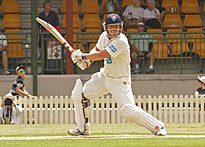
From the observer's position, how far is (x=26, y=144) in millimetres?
13445

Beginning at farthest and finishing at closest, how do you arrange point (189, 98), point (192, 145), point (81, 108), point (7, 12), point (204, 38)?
point (7, 12) → point (204, 38) → point (189, 98) → point (81, 108) → point (192, 145)

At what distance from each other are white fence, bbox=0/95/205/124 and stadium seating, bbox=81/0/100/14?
5598 mm

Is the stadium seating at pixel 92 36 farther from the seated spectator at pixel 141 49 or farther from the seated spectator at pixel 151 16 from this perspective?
the seated spectator at pixel 151 16

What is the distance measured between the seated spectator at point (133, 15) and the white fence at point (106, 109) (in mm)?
4466

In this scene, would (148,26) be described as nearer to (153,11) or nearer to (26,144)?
(153,11)

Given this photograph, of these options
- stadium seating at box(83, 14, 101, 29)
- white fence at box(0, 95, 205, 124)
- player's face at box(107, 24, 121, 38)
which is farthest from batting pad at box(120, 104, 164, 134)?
stadium seating at box(83, 14, 101, 29)

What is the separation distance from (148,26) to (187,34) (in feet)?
4.55

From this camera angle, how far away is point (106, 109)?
2186 centimetres

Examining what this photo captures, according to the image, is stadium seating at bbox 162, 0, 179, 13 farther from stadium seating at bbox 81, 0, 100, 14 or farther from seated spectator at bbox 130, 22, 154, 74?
seated spectator at bbox 130, 22, 154, 74

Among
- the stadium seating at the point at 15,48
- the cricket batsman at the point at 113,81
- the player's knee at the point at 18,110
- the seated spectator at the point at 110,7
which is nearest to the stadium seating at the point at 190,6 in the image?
the seated spectator at the point at 110,7

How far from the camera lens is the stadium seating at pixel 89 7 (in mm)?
27000

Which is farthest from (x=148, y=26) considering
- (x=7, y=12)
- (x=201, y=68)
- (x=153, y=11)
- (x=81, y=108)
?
(x=81, y=108)

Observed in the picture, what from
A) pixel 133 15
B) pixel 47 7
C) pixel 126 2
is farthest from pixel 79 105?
pixel 126 2

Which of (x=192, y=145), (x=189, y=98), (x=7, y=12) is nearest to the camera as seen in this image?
(x=192, y=145)
